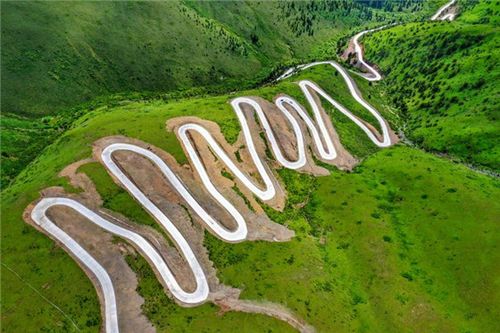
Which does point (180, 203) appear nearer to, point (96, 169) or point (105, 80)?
point (96, 169)

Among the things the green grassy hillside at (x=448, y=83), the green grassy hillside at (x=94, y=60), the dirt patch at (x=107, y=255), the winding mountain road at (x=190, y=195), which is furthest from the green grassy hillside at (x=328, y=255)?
the green grassy hillside at (x=94, y=60)

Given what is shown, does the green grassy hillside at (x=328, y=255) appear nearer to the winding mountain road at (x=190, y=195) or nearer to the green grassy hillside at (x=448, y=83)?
the winding mountain road at (x=190, y=195)

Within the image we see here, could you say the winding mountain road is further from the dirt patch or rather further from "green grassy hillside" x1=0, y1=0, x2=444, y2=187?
"green grassy hillside" x1=0, y1=0, x2=444, y2=187

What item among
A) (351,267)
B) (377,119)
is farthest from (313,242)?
(377,119)

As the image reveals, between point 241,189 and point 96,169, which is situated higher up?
point 96,169

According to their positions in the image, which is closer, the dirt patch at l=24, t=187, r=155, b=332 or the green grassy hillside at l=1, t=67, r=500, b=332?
the dirt patch at l=24, t=187, r=155, b=332

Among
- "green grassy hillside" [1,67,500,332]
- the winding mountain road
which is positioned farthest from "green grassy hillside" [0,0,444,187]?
the winding mountain road

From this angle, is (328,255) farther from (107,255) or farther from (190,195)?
(107,255)
